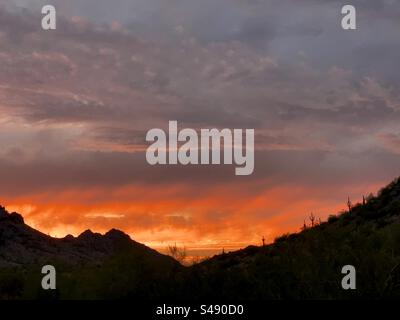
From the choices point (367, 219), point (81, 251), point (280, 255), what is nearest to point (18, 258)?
point (81, 251)

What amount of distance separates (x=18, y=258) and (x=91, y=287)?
344ft

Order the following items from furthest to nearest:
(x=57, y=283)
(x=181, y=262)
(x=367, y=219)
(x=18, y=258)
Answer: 1. (x=18, y=258)
2. (x=367, y=219)
3. (x=57, y=283)
4. (x=181, y=262)

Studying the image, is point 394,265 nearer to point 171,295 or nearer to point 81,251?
point 171,295

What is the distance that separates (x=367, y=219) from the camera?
64.6 metres

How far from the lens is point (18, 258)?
138750 mm

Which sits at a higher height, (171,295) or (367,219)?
(367,219)
